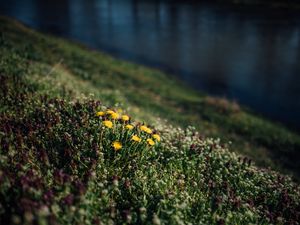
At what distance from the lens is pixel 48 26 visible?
3753cm

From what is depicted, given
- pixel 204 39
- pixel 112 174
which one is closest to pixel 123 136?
pixel 112 174

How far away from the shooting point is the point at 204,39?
35.6 m

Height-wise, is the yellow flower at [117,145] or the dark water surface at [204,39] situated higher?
the yellow flower at [117,145]

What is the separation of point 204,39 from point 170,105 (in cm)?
2134

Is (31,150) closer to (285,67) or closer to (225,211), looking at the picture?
(225,211)

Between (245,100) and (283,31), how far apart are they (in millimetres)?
23001

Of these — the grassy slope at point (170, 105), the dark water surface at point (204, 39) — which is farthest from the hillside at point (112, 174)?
the dark water surface at point (204, 39)

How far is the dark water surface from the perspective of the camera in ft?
74.9

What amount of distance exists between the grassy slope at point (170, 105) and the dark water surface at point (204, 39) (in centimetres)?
397

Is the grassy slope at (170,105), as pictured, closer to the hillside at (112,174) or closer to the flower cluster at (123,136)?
the hillside at (112,174)

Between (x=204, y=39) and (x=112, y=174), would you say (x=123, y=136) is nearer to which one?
(x=112, y=174)

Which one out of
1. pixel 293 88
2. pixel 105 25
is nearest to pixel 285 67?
pixel 293 88

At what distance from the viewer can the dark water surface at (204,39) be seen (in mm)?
22844

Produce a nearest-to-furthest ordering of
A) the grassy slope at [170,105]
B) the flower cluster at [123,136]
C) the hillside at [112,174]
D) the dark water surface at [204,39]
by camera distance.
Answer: the hillside at [112,174] < the flower cluster at [123,136] < the grassy slope at [170,105] < the dark water surface at [204,39]
